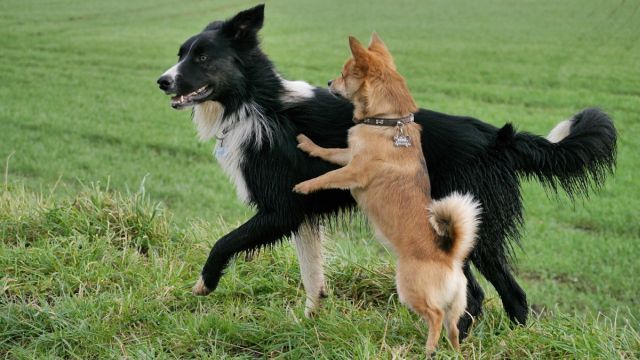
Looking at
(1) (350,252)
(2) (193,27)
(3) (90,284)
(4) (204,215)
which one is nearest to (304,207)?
(1) (350,252)

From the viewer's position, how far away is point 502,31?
2091 cm

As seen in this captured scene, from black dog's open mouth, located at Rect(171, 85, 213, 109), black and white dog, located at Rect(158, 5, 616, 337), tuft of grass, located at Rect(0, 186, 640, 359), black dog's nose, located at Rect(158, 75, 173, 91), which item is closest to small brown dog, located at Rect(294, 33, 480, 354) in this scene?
black and white dog, located at Rect(158, 5, 616, 337)

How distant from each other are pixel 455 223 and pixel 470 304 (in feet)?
2.78

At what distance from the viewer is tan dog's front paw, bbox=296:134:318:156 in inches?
154

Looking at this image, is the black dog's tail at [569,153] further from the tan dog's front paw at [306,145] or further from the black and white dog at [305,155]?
the tan dog's front paw at [306,145]

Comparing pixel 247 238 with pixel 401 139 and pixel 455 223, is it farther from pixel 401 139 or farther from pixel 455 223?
pixel 455 223

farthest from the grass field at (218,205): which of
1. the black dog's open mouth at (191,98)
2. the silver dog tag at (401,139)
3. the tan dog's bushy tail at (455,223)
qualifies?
the silver dog tag at (401,139)

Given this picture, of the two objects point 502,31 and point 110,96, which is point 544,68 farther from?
point 110,96

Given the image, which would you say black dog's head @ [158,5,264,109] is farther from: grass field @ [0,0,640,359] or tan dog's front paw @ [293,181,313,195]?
tan dog's front paw @ [293,181,313,195]

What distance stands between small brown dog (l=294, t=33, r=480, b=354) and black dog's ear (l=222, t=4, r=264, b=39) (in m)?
0.55

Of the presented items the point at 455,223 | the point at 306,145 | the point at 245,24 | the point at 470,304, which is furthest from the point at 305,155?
the point at 470,304

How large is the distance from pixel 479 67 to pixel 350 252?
40.7ft

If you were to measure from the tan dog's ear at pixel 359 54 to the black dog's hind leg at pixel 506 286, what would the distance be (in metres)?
1.18

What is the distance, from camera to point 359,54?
12.2 feet
